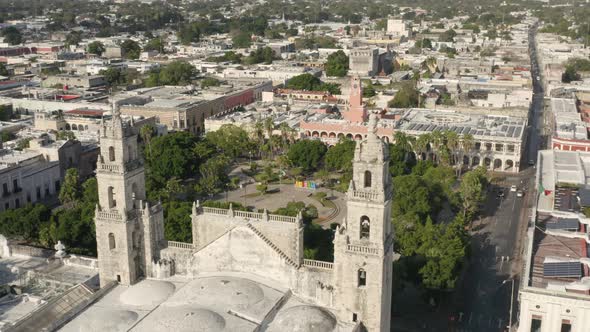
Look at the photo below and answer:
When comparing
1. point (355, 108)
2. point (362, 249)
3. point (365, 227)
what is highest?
point (365, 227)

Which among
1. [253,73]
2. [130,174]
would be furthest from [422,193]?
[253,73]

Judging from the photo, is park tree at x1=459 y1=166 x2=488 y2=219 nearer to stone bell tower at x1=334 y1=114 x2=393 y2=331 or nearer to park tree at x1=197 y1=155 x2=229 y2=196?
park tree at x1=197 y1=155 x2=229 y2=196

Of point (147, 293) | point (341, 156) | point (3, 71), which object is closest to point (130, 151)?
point (147, 293)

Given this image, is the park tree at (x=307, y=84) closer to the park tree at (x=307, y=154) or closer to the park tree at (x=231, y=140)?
the park tree at (x=231, y=140)

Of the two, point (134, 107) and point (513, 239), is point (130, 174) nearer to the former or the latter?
point (513, 239)

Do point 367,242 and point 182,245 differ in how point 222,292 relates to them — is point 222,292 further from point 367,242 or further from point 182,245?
point 367,242

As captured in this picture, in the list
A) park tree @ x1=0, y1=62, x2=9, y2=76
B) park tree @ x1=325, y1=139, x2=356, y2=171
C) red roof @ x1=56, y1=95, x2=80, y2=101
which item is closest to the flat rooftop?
park tree @ x1=325, y1=139, x2=356, y2=171

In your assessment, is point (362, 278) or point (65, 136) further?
point (65, 136)
